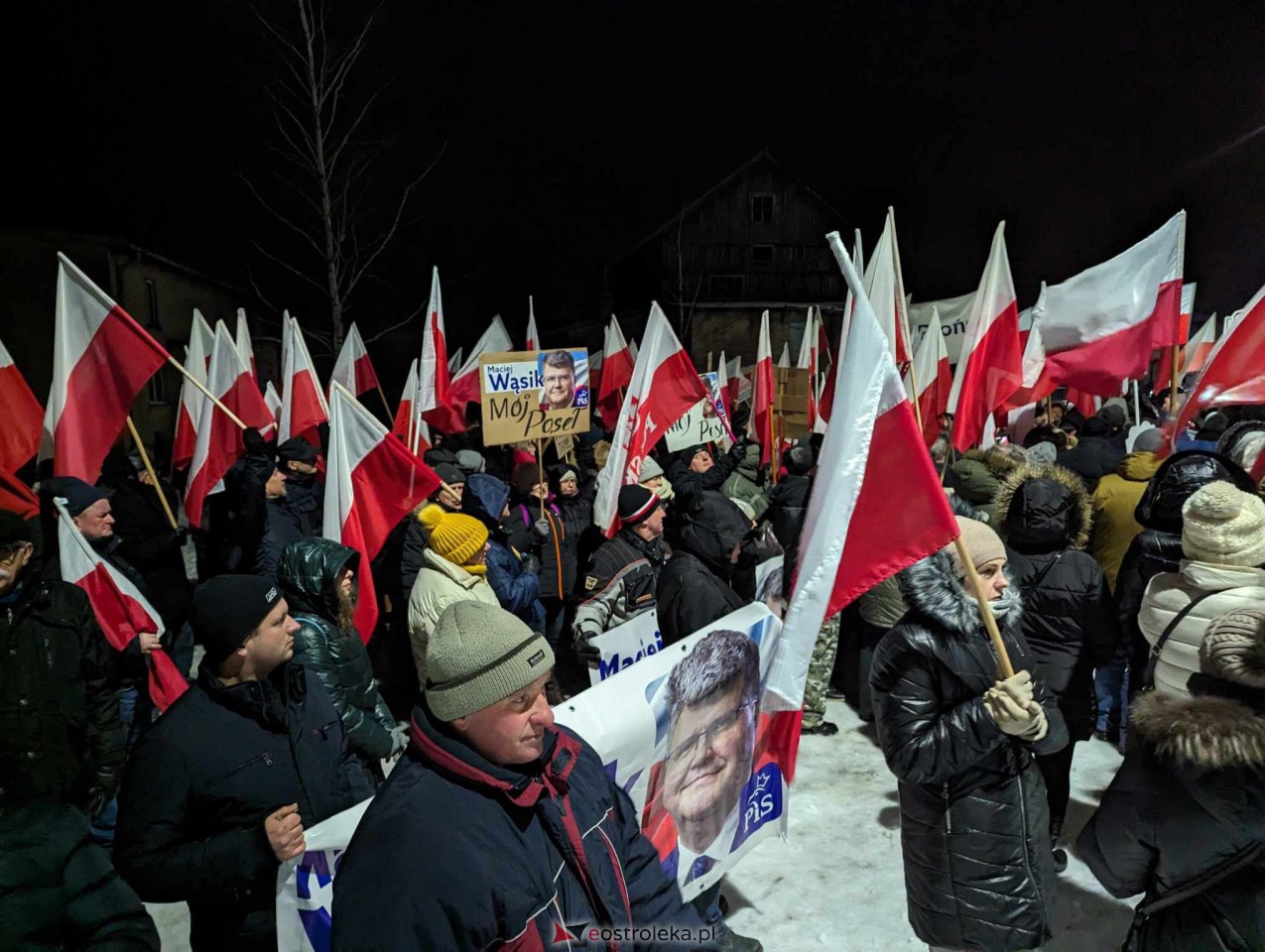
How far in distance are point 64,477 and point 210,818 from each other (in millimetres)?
3300

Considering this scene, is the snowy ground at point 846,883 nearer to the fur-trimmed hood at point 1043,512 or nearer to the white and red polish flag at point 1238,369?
the fur-trimmed hood at point 1043,512

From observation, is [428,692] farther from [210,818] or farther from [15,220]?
[15,220]

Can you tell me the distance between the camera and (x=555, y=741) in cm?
191

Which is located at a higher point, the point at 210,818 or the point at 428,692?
the point at 428,692

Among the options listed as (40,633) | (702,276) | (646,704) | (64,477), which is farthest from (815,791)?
(702,276)

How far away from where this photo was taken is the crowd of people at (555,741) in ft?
5.65

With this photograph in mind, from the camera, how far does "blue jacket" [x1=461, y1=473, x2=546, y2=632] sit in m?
5.31

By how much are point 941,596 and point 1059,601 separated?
1.76 metres

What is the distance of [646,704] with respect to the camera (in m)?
2.91

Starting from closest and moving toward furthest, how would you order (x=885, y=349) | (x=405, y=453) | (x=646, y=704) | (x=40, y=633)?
(x=885, y=349) < (x=646, y=704) < (x=40, y=633) < (x=405, y=453)

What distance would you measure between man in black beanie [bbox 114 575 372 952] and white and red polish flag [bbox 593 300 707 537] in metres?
3.44

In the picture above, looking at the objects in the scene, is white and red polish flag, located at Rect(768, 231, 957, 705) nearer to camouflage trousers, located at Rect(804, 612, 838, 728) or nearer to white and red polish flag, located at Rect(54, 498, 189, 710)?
camouflage trousers, located at Rect(804, 612, 838, 728)

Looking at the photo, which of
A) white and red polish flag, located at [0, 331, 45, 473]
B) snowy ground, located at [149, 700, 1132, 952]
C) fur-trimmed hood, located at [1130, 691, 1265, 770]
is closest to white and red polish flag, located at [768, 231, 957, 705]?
fur-trimmed hood, located at [1130, 691, 1265, 770]

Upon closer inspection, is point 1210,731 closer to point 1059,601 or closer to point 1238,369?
point 1059,601
